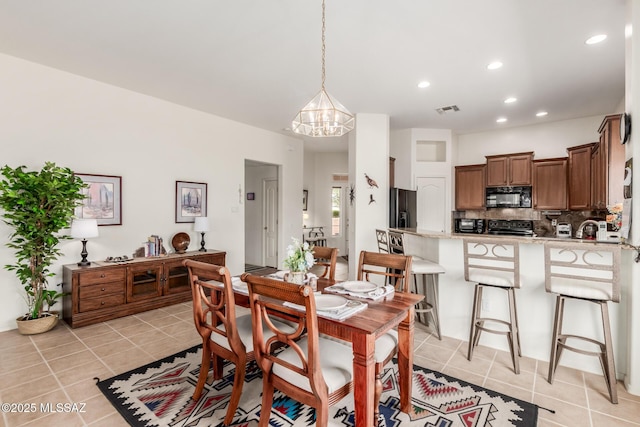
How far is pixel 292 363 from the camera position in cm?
161

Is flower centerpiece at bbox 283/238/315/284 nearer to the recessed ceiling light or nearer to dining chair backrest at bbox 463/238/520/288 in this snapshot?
dining chair backrest at bbox 463/238/520/288

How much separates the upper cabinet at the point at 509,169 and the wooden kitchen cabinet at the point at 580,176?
62 centimetres

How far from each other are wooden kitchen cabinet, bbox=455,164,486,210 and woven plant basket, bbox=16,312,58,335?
662 cm

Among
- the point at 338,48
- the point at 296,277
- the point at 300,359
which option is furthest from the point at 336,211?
the point at 300,359

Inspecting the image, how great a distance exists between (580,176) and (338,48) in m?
4.57

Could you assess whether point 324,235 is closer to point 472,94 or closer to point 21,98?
point 472,94

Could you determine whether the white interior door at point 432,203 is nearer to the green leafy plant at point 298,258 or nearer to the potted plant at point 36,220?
the green leafy plant at point 298,258

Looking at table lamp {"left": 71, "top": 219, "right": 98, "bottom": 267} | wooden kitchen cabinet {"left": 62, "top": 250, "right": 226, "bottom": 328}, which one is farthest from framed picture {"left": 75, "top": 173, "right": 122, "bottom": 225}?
wooden kitchen cabinet {"left": 62, "top": 250, "right": 226, "bottom": 328}

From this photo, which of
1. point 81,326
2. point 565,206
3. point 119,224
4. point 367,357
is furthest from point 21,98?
point 565,206

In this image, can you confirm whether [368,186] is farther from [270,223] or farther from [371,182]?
[270,223]

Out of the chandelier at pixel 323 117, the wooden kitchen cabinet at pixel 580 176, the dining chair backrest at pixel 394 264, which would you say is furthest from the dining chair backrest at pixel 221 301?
the wooden kitchen cabinet at pixel 580 176

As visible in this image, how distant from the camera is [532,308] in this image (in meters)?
2.80

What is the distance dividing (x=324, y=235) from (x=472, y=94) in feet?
17.6

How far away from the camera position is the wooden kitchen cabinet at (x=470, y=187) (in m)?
6.14
